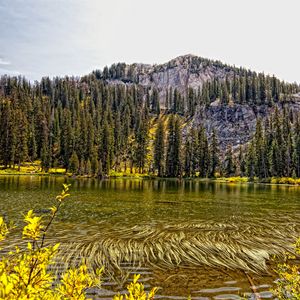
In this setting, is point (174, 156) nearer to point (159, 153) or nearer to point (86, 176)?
point (159, 153)

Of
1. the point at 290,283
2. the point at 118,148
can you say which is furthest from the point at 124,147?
the point at 290,283

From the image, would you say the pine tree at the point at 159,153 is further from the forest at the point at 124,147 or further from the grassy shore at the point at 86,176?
the grassy shore at the point at 86,176

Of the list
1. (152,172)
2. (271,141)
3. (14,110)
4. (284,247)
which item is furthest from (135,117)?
(284,247)

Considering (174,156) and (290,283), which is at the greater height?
(174,156)

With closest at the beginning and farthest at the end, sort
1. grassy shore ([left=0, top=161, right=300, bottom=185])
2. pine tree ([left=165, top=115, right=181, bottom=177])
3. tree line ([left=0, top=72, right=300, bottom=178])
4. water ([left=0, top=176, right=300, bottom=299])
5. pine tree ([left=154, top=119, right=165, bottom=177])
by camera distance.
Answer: water ([left=0, top=176, right=300, bottom=299]) → grassy shore ([left=0, top=161, right=300, bottom=185]) → tree line ([left=0, top=72, right=300, bottom=178]) → pine tree ([left=165, top=115, right=181, bottom=177]) → pine tree ([left=154, top=119, right=165, bottom=177])

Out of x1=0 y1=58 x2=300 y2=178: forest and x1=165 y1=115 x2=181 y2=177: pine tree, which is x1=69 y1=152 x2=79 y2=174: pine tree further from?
x1=165 y1=115 x2=181 y2=177: pine tree

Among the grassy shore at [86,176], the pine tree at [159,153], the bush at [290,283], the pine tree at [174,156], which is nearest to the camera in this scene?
the bush at [290,283]

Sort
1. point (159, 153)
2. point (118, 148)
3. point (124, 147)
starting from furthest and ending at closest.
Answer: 1. point (124, 147)
2. point (118, 148)
3. point (159, 153)

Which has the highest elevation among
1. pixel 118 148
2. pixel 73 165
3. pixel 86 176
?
pixel 118 148

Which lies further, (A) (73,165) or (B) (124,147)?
(B) (124,147)

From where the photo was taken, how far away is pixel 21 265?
3910 mm

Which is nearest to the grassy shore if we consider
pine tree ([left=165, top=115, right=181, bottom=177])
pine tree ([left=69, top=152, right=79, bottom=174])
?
pine tree ([left=69, top=152, right=79, bottom=174])

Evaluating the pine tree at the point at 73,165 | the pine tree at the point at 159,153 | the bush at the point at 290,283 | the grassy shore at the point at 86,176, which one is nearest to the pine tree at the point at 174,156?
the pine tree at the point at 159,153

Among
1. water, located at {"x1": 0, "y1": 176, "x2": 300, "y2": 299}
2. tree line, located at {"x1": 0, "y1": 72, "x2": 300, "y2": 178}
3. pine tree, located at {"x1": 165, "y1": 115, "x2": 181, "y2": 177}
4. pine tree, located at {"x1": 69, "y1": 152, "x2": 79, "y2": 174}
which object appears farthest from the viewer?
pine tree, located at {"x1": 165, "y1": 115, "x2": 181, "y2": 177}
